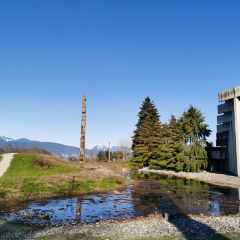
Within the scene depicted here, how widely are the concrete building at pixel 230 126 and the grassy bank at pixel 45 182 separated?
2344 centimetres

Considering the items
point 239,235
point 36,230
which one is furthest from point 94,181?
point 239,235

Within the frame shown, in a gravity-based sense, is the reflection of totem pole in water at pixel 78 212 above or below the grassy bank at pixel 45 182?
below

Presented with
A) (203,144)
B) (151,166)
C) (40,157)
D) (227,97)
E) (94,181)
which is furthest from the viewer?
(151,166)

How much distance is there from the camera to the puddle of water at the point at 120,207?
72.2 ft

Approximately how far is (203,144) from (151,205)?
40329mm

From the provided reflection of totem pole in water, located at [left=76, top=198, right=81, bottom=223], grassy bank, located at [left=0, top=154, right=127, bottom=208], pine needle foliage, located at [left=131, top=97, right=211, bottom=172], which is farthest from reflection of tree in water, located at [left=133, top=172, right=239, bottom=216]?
pine needle foliage, located at [left=131, top=97, right=211, bottom=172]

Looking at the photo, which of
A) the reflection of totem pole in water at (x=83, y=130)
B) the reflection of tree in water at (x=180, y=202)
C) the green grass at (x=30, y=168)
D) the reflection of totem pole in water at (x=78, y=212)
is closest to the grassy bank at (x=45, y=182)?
the green grass at (x=30, y=168)

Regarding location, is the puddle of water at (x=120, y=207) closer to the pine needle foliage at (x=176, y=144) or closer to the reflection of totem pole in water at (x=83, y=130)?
the reflection of totem pole in water at (x=83, y=130)

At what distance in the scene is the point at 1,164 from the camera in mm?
44125

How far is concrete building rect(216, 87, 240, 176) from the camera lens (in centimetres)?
5616

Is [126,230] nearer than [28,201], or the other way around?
[126,230]

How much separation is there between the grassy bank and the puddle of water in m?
2.08

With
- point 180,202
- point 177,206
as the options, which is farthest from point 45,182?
point 177,206

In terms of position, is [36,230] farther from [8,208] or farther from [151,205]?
[151,205]
